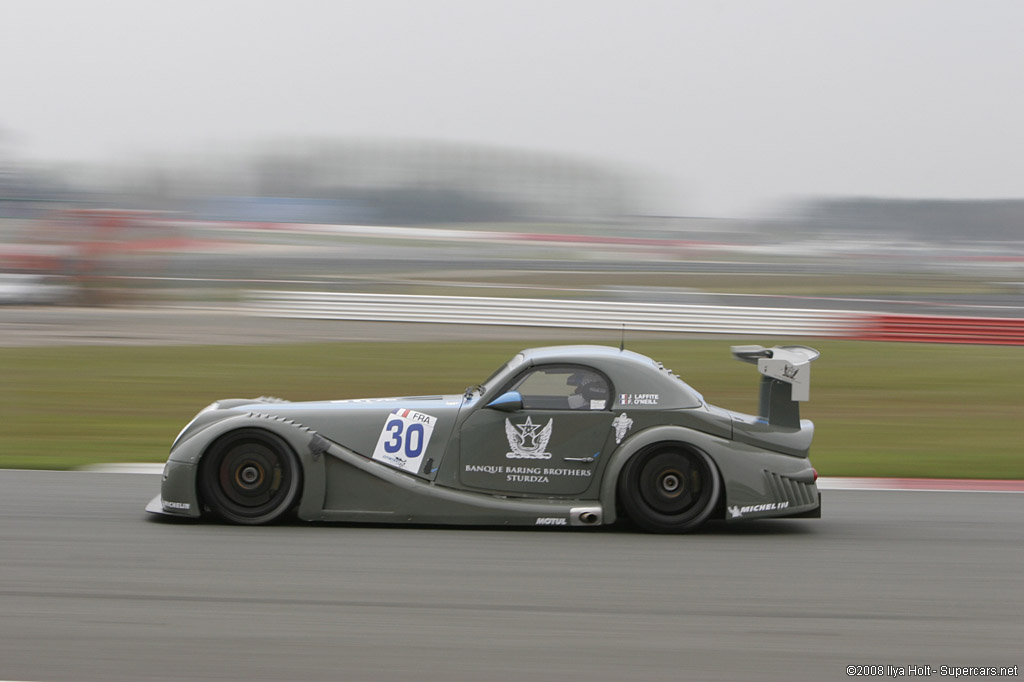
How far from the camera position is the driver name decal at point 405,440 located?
245 inches

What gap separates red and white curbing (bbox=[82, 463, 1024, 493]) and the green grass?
0.37m

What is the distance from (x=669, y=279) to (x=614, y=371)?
25126 millimetres

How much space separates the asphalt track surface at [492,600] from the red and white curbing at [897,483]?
1.45 metres

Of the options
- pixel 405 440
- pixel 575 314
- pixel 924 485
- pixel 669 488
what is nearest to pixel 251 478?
pixel 405 440

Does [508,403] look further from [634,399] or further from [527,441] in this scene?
[634,399]

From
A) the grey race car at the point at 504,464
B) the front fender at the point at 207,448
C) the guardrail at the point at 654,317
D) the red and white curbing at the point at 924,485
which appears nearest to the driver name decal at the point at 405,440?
A: the grey race car at the point at 504,464

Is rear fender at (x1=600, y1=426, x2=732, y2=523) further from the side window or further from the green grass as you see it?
the green grass

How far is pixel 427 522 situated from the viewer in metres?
6.20

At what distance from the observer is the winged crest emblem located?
623 centimetres

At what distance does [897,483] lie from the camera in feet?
28.3

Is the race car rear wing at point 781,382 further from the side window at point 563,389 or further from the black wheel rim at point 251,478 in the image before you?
the black wheel rim at point 251,478

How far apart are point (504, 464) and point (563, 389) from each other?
0.58 metres

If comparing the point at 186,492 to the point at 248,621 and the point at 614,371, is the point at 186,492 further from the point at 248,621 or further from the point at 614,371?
the point at 614,371

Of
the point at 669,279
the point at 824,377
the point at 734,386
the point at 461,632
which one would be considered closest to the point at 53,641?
the point at 461,632
